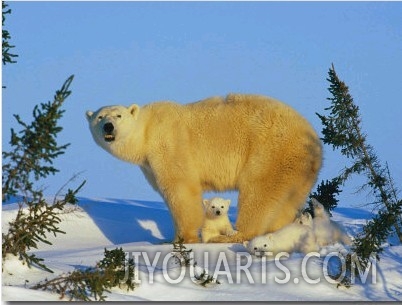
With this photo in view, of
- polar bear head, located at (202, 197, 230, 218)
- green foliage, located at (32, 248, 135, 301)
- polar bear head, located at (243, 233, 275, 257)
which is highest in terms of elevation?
polar bear head, located at (202, 197, 230, 218)

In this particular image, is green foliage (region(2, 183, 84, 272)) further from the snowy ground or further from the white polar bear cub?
the white polar bear cub

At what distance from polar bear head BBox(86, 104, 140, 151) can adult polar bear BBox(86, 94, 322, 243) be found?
14mm

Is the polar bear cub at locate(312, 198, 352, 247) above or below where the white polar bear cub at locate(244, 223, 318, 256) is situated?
above

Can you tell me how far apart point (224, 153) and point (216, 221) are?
108 cm

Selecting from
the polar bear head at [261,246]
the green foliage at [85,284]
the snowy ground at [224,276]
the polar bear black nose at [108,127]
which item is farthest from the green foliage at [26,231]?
the polar bear black nose at [108,127]

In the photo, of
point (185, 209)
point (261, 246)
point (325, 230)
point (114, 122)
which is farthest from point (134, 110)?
point (325, 230)

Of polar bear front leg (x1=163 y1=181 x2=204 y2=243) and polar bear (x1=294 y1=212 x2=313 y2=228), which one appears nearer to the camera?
polar bear (x1=294 y1=212 x2=313 y2=228)

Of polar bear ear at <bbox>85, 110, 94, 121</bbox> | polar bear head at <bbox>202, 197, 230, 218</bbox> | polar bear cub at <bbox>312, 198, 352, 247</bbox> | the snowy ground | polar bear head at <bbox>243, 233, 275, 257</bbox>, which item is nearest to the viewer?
the snowy ground

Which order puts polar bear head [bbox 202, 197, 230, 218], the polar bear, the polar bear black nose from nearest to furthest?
the polar bear < polar bear head [bbox 202, 197, 230, 218] < the polar bear black nose

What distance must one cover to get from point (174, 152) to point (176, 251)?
132 inches

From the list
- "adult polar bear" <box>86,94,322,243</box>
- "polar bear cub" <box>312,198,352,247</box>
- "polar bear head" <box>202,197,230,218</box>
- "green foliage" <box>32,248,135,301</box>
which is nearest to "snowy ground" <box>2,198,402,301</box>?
"green foliage" <box>32,248,135,301</box>

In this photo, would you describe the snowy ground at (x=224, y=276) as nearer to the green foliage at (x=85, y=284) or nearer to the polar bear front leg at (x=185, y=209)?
the green foliage at (x=85, y=284)

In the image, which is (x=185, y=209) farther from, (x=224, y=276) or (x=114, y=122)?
(x=224, y=276)

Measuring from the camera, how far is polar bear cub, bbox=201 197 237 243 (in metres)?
11.8
